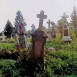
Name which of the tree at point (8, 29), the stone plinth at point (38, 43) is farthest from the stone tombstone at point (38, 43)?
the tree at point (8, 29)

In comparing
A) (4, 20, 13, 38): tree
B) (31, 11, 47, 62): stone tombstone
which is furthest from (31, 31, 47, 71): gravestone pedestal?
(4, 20, 13, 38): tree

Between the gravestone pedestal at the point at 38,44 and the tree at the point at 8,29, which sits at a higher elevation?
the tree at the point at 8,29

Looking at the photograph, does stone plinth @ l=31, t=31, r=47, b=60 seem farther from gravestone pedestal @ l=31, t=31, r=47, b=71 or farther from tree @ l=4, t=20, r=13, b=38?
tree @ l=4, t=20, r=13, b=38

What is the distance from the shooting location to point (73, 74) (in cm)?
884

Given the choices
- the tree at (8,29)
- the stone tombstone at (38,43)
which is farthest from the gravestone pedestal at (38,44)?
the tree at (8,29)

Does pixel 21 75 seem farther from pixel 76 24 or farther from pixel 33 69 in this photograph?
pixel 76 24

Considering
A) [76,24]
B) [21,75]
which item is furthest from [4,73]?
[76,24]

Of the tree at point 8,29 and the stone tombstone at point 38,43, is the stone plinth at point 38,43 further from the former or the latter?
the tree at point 8,29

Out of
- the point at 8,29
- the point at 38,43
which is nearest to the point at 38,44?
the point at 38,43

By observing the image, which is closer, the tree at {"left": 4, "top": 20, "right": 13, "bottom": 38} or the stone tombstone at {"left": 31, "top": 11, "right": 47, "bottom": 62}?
the stone tombstone at {"left": 31, "top": 11, "right": 47, "bottom": 62}

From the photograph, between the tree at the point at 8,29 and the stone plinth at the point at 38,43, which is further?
the tree at the point at 8,29

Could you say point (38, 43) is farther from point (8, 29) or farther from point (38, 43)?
point (8, 29)

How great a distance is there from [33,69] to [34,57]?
3.39 ft

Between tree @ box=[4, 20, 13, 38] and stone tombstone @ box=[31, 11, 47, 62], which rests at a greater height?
tree @ box=[4, 20, 13, 38]
